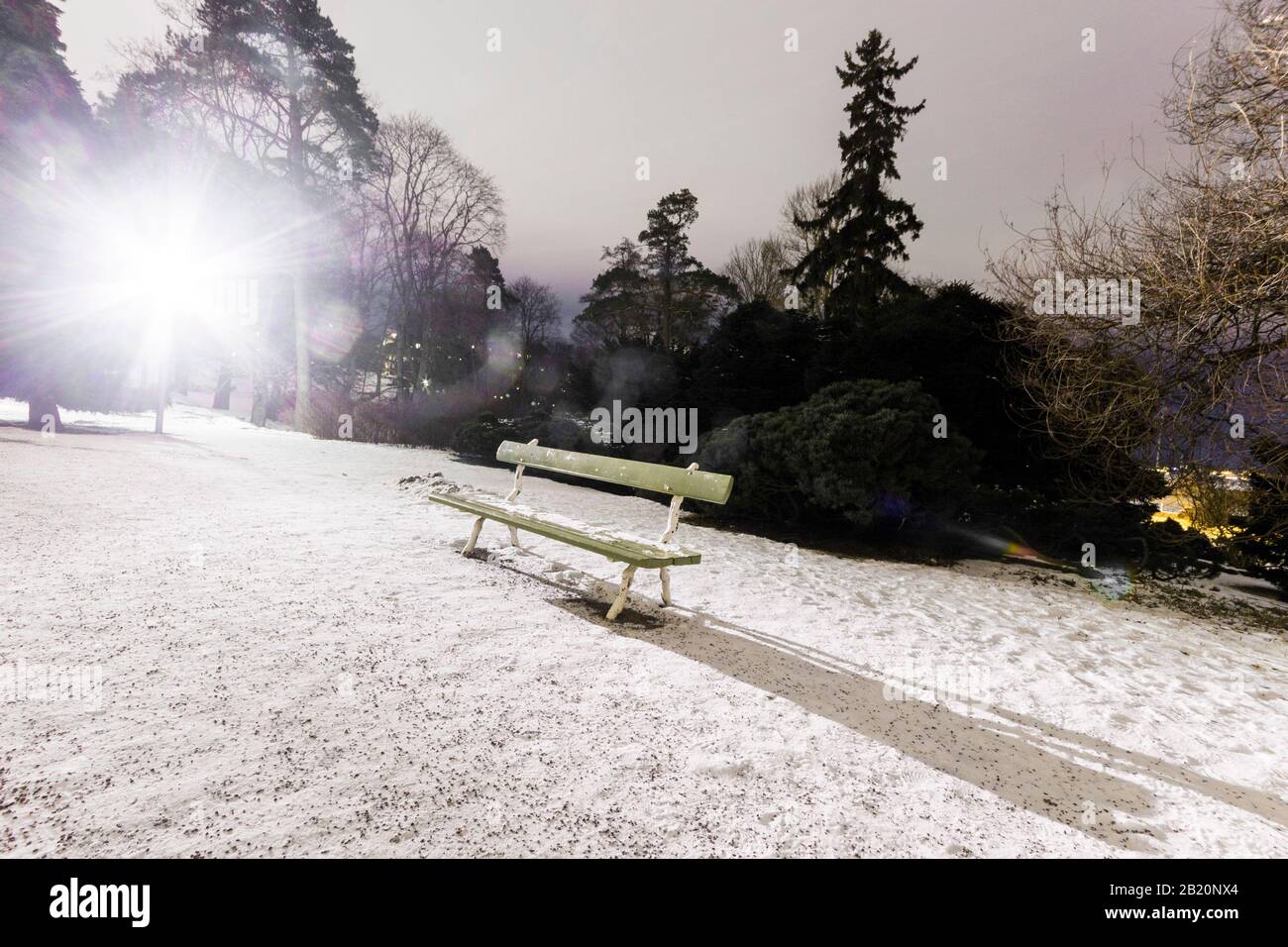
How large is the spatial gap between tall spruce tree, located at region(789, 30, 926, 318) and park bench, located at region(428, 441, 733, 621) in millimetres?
15582

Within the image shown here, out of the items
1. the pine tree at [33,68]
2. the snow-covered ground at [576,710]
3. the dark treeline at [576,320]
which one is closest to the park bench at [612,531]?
the snow-covered ground at [576,710]

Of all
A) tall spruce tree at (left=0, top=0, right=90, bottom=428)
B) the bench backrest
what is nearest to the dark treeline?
tall spruce tree at (left=0, top=0, right=90, bottom=428)

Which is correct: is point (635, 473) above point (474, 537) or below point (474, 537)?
above

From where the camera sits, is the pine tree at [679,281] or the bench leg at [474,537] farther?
the pine tree at [679,281]

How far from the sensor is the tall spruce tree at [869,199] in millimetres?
17906

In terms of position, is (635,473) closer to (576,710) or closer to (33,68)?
(576,710)
